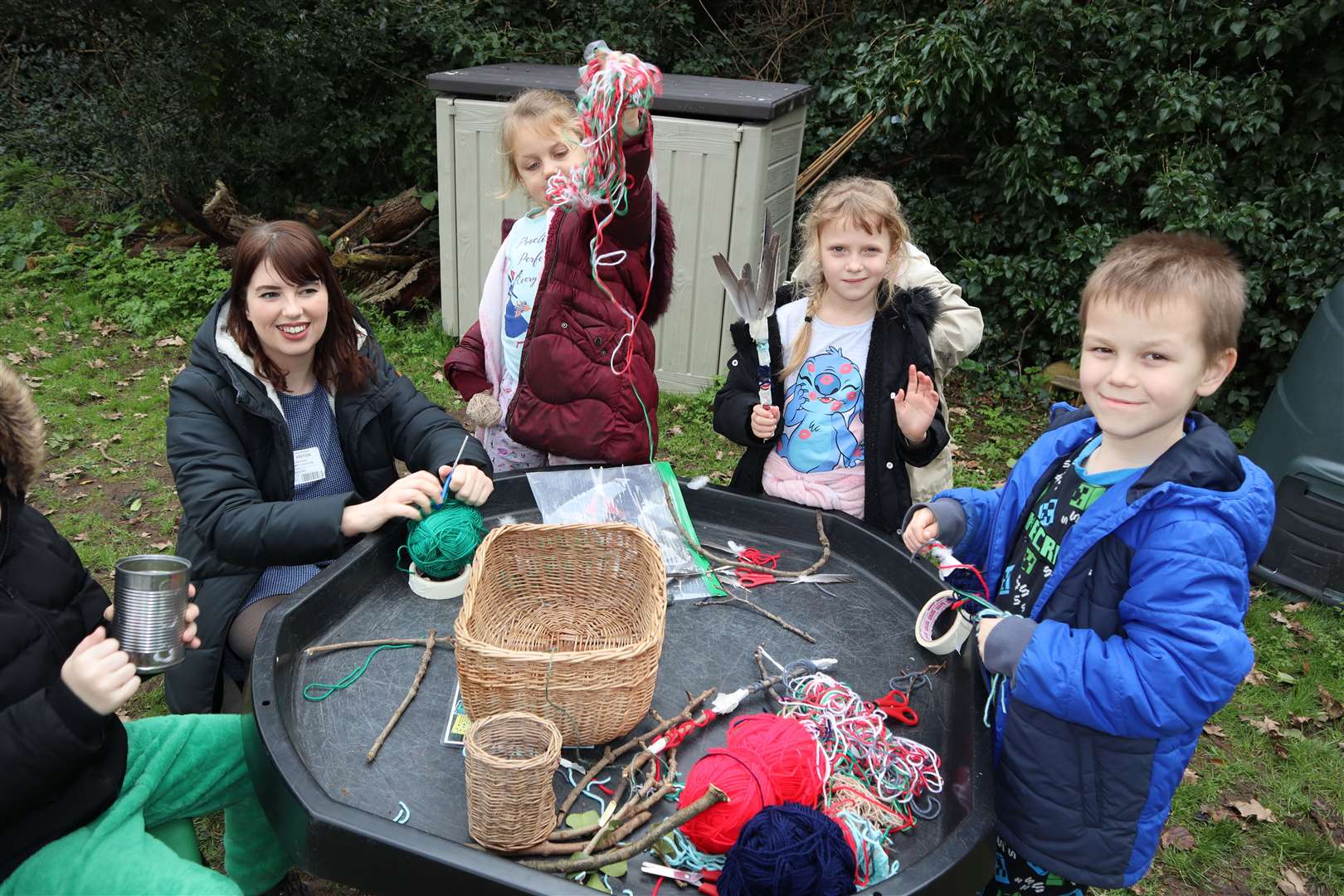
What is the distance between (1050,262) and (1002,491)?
3.86 metres

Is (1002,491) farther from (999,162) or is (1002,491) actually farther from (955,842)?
(999,162)

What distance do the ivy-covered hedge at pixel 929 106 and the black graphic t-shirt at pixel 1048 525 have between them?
3.58 metres

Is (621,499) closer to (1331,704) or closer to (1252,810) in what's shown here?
(1252,810)

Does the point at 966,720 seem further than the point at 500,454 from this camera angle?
No

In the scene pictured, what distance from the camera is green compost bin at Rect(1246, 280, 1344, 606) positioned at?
3531mm

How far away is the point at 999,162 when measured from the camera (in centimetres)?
523

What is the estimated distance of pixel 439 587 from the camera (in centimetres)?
196

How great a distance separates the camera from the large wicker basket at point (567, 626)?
147 cm

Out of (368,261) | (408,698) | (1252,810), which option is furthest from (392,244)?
(1252,810)

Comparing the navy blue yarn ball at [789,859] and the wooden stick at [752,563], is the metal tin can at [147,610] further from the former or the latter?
the wooden stick at [752,563]

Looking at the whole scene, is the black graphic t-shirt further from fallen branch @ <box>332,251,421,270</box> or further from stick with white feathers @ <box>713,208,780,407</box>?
fallen branch @ <box>332,251,421,270</box>

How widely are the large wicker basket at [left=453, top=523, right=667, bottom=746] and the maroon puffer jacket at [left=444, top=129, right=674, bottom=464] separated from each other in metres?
0.59

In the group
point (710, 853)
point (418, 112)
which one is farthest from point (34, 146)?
point (710, 853)

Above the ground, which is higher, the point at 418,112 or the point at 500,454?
the point at 418,112
